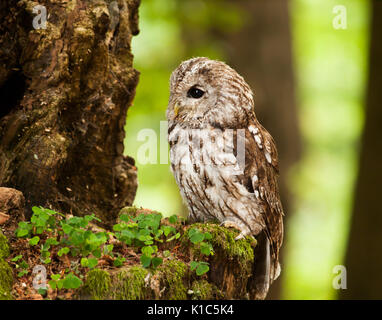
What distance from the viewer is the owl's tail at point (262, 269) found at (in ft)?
10.7

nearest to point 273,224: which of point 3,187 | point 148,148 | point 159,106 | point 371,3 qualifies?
point 148,148

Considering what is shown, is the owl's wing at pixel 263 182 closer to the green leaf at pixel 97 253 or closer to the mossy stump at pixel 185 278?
the mossy stump at pixel 185 278

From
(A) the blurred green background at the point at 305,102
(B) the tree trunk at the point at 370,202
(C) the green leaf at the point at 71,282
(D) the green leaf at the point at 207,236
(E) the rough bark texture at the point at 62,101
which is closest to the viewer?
(C) the green leaf at the point at 71,282

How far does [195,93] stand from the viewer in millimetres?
3361

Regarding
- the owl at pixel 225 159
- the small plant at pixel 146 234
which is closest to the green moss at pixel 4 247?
the small plant at pixel 146 234

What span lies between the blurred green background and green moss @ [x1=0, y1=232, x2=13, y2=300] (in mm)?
4311

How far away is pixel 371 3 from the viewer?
5648 mm

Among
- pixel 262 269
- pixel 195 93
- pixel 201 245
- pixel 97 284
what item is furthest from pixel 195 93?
pixel 97 284

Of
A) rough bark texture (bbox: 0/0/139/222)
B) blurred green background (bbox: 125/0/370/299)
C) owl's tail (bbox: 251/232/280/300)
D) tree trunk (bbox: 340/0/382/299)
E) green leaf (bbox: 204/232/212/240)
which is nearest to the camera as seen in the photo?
green leaf (bbox: 204/232/212/240)

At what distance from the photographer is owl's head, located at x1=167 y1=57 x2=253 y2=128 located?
128 inches

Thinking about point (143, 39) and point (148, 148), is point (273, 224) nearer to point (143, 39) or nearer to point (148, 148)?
point (148, 148)

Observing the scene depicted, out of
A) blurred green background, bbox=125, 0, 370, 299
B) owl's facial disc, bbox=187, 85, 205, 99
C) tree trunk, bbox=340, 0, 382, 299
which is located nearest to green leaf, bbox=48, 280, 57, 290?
owl's facial disc, bbox=187, 85, 205, 99

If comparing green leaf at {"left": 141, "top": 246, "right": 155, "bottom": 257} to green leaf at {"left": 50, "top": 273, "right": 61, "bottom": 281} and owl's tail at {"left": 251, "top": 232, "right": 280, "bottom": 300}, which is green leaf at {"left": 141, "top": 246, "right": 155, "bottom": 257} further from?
owl's tail at {"left": 251, "top": 232, "right": 280, "bottom": 300}

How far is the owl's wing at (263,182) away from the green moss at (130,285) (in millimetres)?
1120
